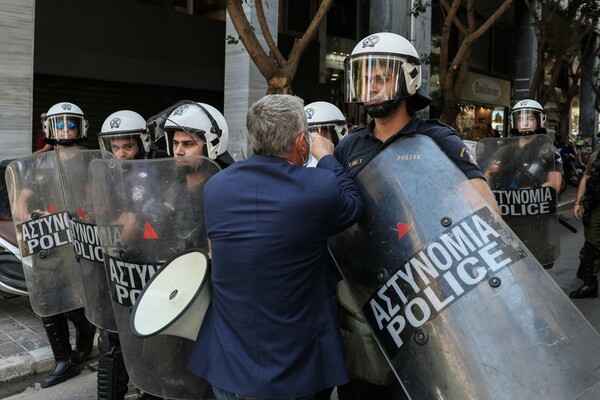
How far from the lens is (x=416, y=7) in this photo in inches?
425

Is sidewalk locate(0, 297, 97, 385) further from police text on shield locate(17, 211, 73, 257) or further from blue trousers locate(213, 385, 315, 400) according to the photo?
blue trousers locate(213, 385, 315, 400)

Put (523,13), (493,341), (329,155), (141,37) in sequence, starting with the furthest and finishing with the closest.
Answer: (523,13) < (141,37) < (329,155) < (493,341)

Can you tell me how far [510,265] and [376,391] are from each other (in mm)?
943

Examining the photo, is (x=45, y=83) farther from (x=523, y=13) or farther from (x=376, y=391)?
(x=523, y=13)

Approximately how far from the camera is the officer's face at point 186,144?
2.92 meters

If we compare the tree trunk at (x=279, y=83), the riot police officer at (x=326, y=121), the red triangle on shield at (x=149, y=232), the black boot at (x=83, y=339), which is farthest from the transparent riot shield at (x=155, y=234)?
the tree trunk at (x=279, y=83)

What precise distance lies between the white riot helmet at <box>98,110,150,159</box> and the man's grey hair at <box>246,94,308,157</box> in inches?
89.9

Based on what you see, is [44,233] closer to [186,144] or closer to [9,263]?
[186,144]

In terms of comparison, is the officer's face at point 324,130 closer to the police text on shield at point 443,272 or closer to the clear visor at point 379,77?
the clear visor at point 379,77

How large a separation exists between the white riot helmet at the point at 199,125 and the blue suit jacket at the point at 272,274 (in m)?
1.00

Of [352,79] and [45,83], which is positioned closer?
[352,79]

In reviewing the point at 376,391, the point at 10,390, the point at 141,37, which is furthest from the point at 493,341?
the point at 141,37

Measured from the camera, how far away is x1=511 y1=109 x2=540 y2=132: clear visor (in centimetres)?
499

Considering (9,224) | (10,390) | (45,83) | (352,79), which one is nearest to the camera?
(352,79)
